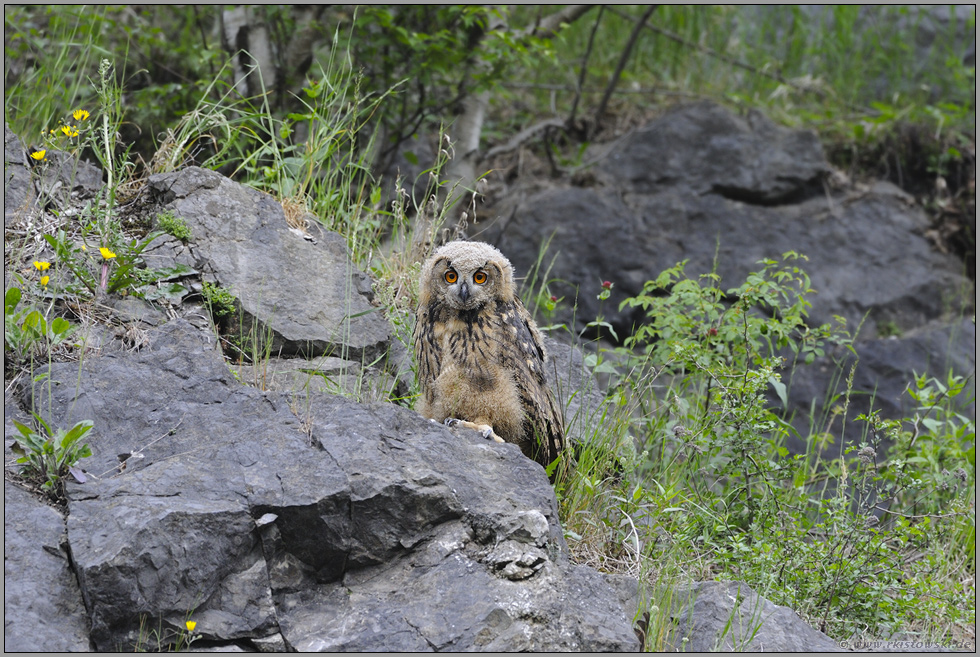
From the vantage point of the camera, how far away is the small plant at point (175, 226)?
409cm

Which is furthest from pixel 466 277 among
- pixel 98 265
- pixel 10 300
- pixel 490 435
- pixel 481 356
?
pixel 10 300

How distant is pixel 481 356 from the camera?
3600mm

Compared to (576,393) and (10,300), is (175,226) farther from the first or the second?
(576,393)

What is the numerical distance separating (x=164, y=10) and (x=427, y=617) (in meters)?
7.92

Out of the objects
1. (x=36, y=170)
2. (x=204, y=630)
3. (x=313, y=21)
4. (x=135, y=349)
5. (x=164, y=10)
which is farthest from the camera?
(x=164, y=10)

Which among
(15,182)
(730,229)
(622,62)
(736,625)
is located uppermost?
(622,62)

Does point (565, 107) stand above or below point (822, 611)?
above

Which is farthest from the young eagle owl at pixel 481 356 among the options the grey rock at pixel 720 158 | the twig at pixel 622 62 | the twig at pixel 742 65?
the twig at pixel 742 65

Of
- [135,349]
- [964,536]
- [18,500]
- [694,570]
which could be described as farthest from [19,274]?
[964,536]

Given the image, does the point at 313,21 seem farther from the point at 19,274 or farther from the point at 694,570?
the point at 694,570

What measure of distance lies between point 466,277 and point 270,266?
1181 millimetres

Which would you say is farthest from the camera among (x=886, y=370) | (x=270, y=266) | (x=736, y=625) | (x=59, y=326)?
(x=886, y=370)

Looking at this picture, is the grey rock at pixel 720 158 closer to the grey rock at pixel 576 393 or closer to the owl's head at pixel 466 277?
the grey rock at pixel 576 393

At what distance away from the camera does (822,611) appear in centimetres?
357
